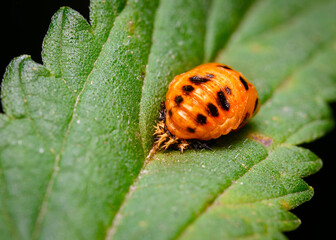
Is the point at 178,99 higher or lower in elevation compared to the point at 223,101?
higher

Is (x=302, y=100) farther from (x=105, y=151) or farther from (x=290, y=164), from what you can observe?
(x=105, y=151)

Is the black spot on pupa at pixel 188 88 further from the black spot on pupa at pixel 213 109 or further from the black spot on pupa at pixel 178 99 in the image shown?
the black spot on pupa at pixel 213 109

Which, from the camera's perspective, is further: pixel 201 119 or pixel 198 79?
pixel 198 79

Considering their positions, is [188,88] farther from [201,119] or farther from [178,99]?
[201,119]

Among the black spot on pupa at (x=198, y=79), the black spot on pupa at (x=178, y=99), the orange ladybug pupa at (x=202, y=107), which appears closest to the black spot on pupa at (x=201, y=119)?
the orange ladybug pupa at (x=202, y=107)

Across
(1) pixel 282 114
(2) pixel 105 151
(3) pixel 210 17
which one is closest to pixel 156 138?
(2) pixel 105 151

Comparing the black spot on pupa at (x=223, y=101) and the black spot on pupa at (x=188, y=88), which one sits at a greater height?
the black spot on pupa at (x=188, y=88)

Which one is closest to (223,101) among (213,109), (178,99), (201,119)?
(213,109)

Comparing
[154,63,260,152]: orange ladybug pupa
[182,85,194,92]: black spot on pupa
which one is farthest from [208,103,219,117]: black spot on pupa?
[182,85,194,92]: black spot on pupa
